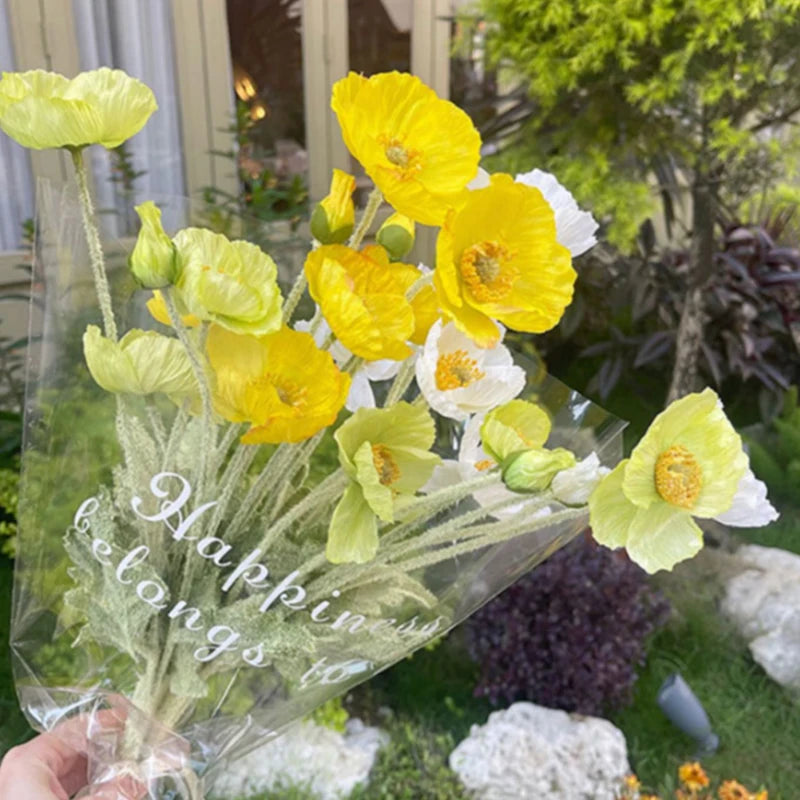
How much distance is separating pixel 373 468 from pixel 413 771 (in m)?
1.26

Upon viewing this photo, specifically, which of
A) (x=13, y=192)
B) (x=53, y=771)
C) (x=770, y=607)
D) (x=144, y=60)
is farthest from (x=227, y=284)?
(x=144, y=60)

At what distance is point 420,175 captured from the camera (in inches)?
18.2

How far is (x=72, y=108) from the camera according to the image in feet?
1.59

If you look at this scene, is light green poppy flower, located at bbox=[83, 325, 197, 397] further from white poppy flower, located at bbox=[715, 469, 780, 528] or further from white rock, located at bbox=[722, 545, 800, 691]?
white rock, located at bbox=[722, 545, 800, 691]

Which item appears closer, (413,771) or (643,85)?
(413,771)

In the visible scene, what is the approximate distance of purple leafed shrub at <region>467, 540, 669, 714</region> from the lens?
1740mm

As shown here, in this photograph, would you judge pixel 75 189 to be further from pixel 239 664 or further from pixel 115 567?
pixel 239 664

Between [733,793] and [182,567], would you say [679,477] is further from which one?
[733,793]

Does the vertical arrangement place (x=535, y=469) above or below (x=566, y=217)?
below

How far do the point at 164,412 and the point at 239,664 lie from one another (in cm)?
23

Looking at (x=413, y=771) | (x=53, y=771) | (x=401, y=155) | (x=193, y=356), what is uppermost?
(x=401, y=155)

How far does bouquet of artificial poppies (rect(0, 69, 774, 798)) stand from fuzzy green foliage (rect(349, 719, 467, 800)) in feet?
2.59

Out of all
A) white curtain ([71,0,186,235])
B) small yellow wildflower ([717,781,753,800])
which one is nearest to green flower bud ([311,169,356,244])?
small yellow wildflower ([717,781,753,800])

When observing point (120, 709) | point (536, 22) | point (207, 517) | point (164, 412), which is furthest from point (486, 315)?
point (536, 22)
